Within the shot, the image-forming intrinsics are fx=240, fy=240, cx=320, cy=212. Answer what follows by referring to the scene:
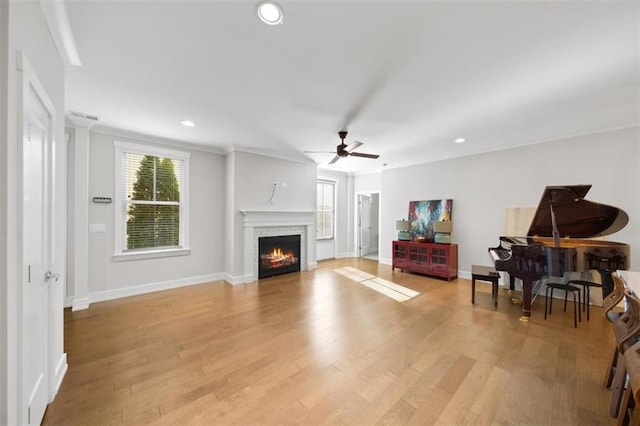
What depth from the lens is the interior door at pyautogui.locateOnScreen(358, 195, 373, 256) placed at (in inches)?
294

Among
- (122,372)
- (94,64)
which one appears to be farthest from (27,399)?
(94,64)

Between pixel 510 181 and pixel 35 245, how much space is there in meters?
6.02

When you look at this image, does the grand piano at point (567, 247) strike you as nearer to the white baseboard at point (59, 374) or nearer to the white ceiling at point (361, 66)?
the white ceiling at point (361, 66)

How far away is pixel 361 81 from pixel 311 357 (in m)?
2.64

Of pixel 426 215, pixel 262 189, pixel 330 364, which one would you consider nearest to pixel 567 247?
pixel 426 215

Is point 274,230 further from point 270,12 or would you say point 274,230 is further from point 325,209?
point 270,12

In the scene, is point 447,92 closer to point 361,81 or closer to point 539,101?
point 361,81

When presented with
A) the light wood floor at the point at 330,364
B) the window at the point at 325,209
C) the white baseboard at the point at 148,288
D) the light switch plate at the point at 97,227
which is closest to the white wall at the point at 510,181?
the light wood floor at the point at 330,364

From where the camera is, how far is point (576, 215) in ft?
10.2

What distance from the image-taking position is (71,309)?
10.7 feet

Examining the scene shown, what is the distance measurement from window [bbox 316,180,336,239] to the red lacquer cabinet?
2.15 meters

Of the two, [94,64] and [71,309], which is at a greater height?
[94,64]

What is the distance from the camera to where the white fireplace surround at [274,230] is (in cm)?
468

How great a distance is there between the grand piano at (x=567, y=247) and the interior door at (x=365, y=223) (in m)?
4.32
